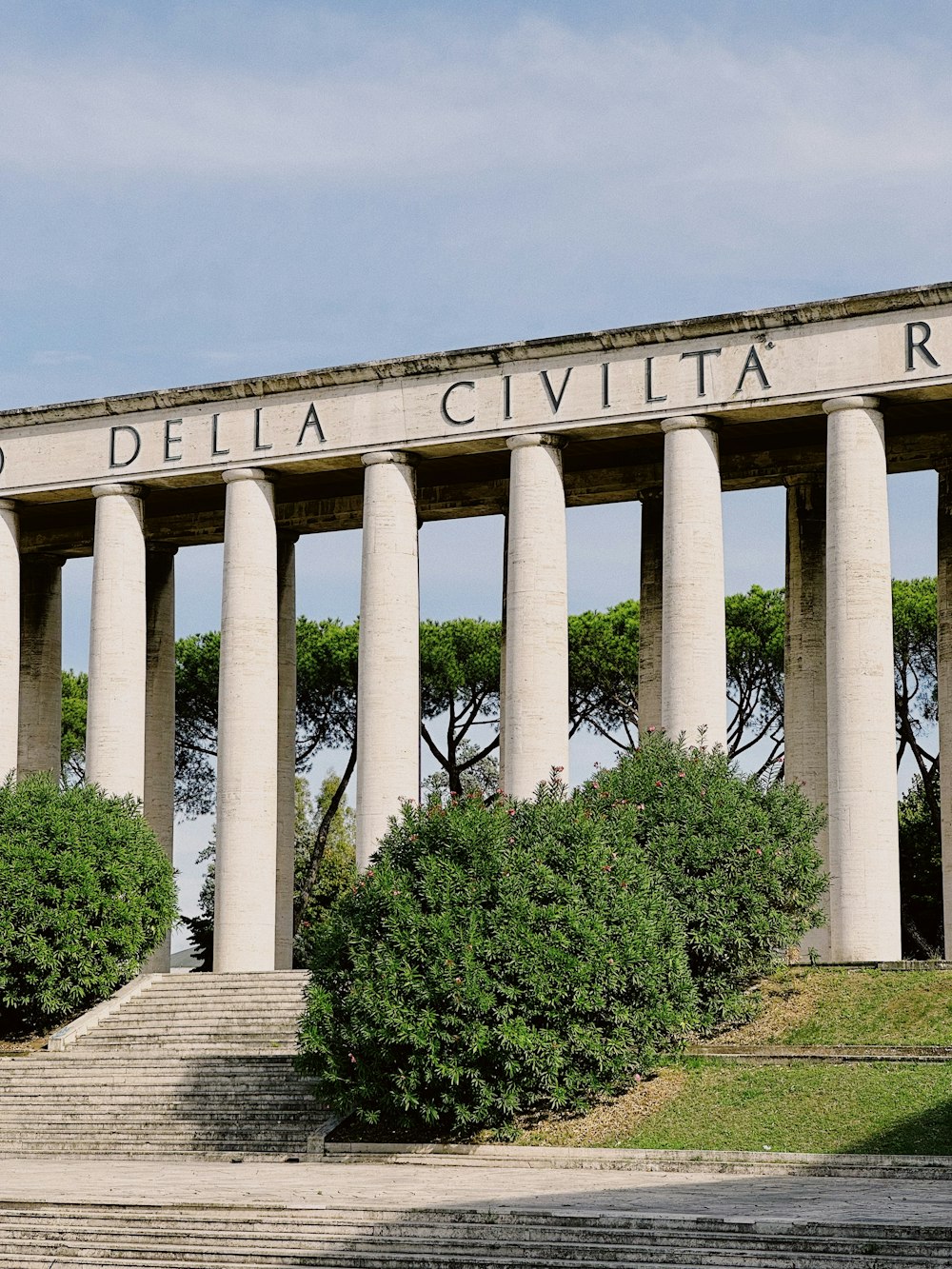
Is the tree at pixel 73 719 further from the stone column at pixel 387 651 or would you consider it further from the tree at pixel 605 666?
the stone column at pixel 387 651

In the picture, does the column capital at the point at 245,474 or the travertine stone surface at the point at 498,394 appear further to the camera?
the column capital at the point at 245,474

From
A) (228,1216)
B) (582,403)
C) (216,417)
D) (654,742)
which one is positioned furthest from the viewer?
(216,417)

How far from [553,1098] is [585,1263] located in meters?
8.58

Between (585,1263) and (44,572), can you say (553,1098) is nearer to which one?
(585,1263)

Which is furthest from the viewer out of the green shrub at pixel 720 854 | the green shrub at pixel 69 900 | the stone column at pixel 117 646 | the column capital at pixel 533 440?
the stone column at pixel 117 646

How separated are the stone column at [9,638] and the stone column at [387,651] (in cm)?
853

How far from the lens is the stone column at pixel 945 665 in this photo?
38688 mm

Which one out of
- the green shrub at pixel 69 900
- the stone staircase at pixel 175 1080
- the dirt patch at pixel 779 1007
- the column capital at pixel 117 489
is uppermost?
the column capital at pixel 117 489

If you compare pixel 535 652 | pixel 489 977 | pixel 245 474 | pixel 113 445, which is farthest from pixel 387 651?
pixel 489 977

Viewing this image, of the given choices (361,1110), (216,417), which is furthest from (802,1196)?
(216,417)

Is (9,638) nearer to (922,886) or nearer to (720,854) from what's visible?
(720,854)

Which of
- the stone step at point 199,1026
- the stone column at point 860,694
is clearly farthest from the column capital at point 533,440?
the stone step at point 199,1026

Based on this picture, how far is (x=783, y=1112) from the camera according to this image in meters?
23.9

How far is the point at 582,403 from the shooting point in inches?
1479
